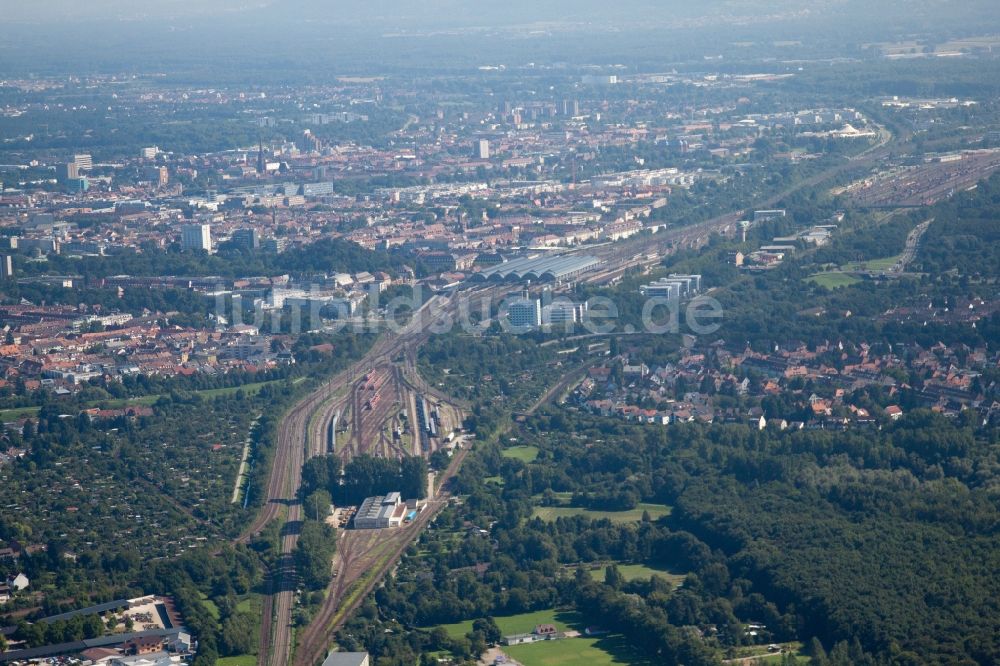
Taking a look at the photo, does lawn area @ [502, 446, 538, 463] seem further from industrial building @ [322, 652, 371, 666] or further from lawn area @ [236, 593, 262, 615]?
industrial building @ [322, 652, 371, 666]

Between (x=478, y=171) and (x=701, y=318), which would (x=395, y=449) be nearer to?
(x=701, y=318)

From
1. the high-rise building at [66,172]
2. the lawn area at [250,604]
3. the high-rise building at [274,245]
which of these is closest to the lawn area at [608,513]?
the lawn area at [250,604]

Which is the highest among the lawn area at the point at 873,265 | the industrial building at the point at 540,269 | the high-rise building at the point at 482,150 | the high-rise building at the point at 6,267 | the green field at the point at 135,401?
the lawn area at the point at 873,265

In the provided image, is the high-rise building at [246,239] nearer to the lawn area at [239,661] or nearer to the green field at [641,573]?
the green field at [641,573]

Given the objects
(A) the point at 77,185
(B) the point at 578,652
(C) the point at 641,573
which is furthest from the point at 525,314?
(A) the point at 77,185

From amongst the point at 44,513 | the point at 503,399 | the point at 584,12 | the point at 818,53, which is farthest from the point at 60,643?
the point at 584,12

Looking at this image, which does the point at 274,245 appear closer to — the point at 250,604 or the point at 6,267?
the point at 6,267
